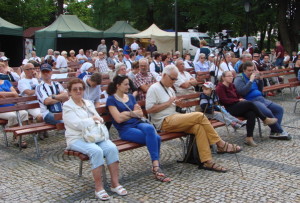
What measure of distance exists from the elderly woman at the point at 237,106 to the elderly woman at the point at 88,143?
270 cm

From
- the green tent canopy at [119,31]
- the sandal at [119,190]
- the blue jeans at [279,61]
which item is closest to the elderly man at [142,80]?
the sandal at [119,190]

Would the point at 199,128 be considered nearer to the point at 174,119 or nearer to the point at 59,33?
the point at 174,119

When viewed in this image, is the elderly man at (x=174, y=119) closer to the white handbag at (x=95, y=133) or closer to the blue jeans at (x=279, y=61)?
the white handbag at (x=95, y=133)

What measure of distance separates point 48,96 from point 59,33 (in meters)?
18.1

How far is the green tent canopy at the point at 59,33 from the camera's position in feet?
78.9

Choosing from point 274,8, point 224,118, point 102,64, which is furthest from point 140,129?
point 274,8

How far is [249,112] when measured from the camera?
684 cm

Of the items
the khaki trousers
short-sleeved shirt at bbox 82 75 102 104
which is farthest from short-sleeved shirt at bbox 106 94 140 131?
short-sleeved shirt at bbox 82 75 102 104

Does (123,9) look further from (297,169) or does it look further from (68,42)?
(297,169)

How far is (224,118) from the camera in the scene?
21.5 feet

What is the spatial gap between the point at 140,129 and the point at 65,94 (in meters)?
1.87

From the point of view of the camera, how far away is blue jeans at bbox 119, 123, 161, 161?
201 inches

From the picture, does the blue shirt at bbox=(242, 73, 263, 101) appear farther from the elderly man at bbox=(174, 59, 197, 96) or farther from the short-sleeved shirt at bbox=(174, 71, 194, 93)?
the short-sleeved shirt at bbox=(174, 71, 194, 93)

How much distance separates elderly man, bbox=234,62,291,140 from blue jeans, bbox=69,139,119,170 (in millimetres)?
3450
